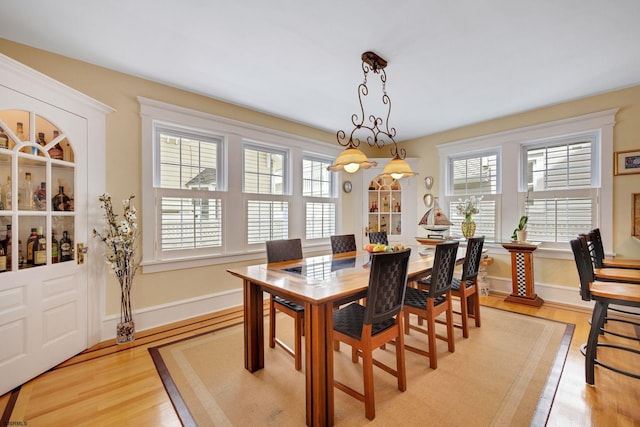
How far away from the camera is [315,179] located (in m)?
4.84

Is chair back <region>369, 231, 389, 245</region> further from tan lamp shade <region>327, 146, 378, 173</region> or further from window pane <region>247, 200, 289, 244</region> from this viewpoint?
tan lamp shade <region>327, 146, 378, 173</region>

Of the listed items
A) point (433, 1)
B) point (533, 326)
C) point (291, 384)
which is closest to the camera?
point (433, 1)

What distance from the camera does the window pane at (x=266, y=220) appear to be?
393 cm

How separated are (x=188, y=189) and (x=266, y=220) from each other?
1151mm

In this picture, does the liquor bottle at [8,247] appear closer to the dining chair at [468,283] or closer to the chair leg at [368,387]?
the chair leg at [368,387]

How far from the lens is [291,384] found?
2.10m

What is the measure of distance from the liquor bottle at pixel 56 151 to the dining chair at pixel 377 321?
2.72 m

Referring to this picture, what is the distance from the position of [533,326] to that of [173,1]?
14.6ft

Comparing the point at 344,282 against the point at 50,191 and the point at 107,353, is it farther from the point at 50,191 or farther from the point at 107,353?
the point at 50,191

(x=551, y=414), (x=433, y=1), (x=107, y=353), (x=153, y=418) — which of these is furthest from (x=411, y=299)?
(x=107, y=353)

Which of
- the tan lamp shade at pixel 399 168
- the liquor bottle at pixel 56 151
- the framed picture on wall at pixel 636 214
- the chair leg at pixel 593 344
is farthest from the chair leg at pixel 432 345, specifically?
the liquor bottle at pixel 56 151

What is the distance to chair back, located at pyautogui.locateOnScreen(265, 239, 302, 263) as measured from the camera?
290 centimetres

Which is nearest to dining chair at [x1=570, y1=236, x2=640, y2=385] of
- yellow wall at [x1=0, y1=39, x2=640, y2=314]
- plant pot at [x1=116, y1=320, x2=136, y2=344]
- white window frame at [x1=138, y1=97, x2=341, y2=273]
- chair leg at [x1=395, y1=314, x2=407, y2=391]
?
chair leg at [x1=395, y1=314, x2=407, y2=391]

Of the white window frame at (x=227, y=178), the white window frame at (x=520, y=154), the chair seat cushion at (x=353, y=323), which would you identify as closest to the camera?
the chair seat cushion at (x=353, y=323)
